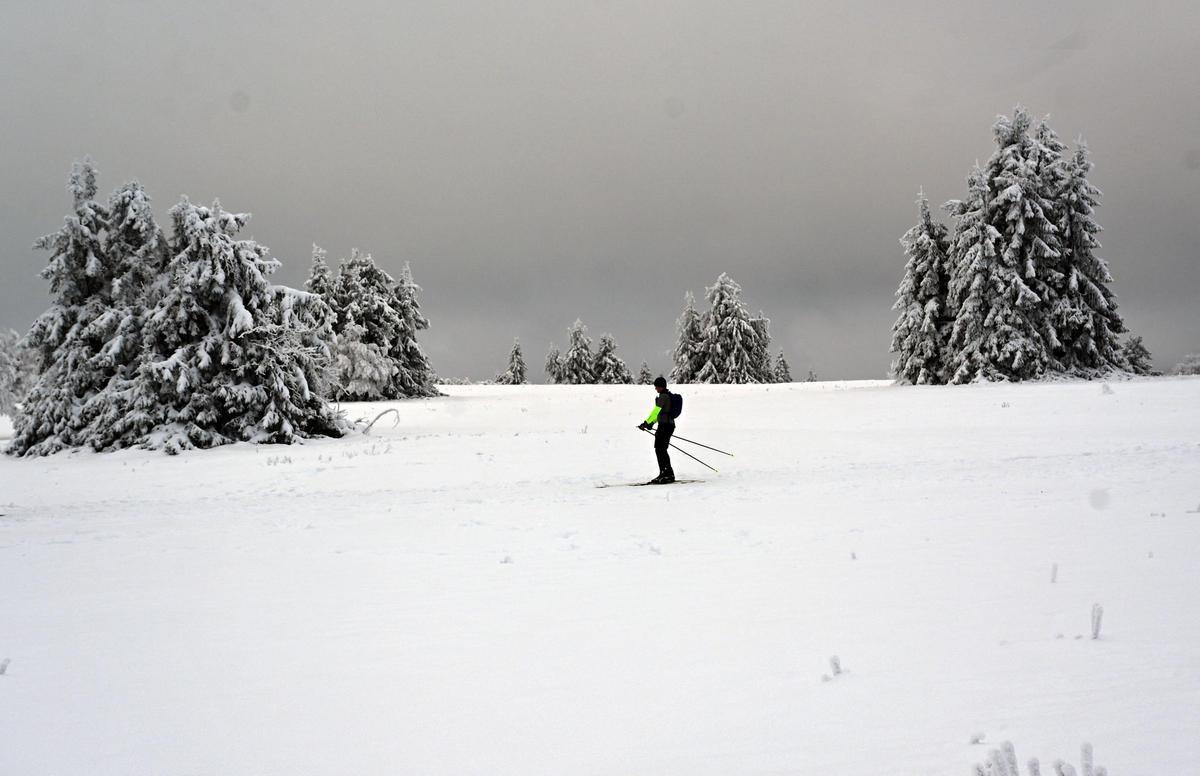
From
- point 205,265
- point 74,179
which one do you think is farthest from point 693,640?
point 74,179

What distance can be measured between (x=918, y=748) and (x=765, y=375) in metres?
60.4

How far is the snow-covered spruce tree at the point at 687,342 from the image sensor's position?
62.3 metres

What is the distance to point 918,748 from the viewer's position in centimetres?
323

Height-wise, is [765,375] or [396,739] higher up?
[765,375]

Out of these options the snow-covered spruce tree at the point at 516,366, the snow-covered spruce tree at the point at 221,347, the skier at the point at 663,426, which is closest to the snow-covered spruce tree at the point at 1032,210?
the skier at the point at 663,426

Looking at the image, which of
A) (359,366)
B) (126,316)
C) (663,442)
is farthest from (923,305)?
(126,316)

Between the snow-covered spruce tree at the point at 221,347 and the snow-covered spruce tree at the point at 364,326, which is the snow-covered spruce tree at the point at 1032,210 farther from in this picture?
the snow-covered spruce tree at the point at 364,326

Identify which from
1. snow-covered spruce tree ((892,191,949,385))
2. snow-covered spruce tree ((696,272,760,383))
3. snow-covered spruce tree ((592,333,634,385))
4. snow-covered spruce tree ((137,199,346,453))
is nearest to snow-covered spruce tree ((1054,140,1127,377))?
snow-covered spruce tree ((892,191,949,385))

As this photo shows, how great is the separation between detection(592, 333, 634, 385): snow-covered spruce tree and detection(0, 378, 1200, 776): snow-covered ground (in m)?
60.6

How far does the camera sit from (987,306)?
108 feet

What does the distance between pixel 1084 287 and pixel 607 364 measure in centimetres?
4620

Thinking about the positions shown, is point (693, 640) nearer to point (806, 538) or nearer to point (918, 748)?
point (918, 748)

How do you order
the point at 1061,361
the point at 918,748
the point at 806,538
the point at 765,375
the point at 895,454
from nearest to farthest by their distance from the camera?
the point at 918,748 < the point at 806,538 < the point at 895,454 < the point at 1061,361 < the point at 765,375

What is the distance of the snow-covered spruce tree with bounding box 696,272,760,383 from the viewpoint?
5803 cm
